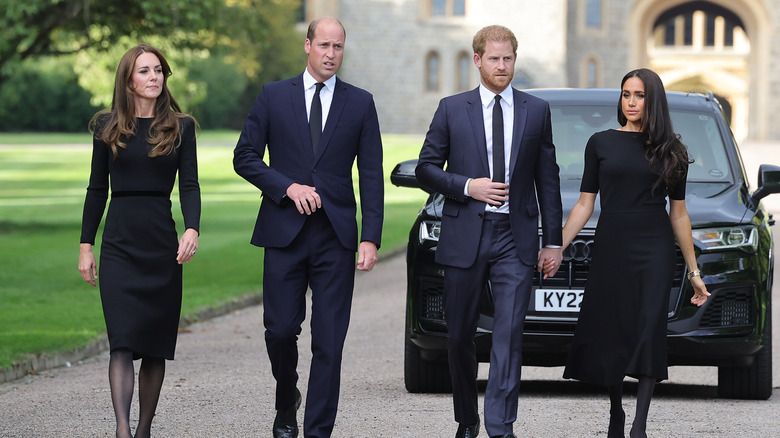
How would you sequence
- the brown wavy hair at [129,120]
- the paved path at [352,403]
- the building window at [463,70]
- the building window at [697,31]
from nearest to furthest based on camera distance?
the brown wavy hair at [129,120], the paved path at [352,403], the building window at [463,70], the building window at [697,31]

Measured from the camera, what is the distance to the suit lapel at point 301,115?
6129 millimetres

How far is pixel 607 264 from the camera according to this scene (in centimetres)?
620

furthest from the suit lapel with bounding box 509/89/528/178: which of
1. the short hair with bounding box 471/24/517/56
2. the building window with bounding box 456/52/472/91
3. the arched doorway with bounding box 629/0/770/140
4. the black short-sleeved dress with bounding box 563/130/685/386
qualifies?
the arched doorway with bounding box 629/0/770/140

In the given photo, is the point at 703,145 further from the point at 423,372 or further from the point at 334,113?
the point at 334,113

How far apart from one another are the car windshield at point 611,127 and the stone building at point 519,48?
59604 millimetres

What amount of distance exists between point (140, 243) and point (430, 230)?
218 centimetres

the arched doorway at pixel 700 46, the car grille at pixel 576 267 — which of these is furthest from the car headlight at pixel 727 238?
the arched doorway at pixel 700 46

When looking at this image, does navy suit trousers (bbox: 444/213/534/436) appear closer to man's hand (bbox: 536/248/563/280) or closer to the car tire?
man's hand (bbox: 536/248/563/280)

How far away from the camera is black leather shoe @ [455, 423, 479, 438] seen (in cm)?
619

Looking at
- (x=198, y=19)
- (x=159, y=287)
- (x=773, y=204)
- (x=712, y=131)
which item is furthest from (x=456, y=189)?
(x=773, y=204)

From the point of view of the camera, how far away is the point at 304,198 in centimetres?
596

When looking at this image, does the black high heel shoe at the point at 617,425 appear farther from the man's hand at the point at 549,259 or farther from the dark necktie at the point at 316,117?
the dark necktie at the point at 316,117

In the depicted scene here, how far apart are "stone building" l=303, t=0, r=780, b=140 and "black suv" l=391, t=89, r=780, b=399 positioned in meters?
60.3

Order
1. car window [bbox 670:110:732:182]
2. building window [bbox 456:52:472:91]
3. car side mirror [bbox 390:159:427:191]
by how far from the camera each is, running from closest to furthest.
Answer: car side mirror [bbox 390:159:427:191], car window [bbox 670:110:732:182], building window [bbox 456:52:472:91]
